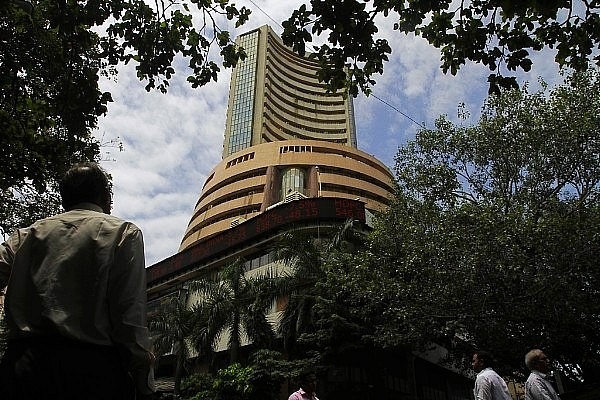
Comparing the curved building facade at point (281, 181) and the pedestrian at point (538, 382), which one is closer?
the pedestrian at point (538, 382)

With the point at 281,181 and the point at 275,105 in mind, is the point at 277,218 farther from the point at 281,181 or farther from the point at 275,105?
the point at 275,105

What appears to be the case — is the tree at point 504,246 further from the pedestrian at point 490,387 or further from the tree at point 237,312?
the pedestrian at point 490,387

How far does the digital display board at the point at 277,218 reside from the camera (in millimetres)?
26922

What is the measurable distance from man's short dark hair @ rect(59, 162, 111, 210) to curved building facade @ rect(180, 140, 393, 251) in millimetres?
43777

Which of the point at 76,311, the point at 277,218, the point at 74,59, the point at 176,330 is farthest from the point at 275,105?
the point at 76,311

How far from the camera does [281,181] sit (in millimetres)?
49062

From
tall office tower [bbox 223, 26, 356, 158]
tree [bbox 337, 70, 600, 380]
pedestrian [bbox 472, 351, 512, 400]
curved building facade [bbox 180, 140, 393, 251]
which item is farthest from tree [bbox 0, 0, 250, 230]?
tall office tower [bbox 223, 26, 356, 158]

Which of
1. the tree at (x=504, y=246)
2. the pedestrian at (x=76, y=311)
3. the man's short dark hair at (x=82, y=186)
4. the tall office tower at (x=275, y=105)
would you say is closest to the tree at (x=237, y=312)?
the tree at (x=504, y=246)

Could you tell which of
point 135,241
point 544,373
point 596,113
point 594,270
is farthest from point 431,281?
point 135,241

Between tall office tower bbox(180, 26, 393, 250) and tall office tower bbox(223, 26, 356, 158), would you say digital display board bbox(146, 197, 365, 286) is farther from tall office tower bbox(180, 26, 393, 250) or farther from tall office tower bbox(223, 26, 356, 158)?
tall office tower bbox(223, 26, 356, 158)

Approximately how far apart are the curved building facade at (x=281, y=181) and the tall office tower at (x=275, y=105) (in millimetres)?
15744

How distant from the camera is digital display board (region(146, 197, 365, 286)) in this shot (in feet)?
88.3

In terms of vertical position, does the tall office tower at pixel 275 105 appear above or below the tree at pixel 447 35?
above

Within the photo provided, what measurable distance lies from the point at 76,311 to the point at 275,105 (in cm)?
7288
